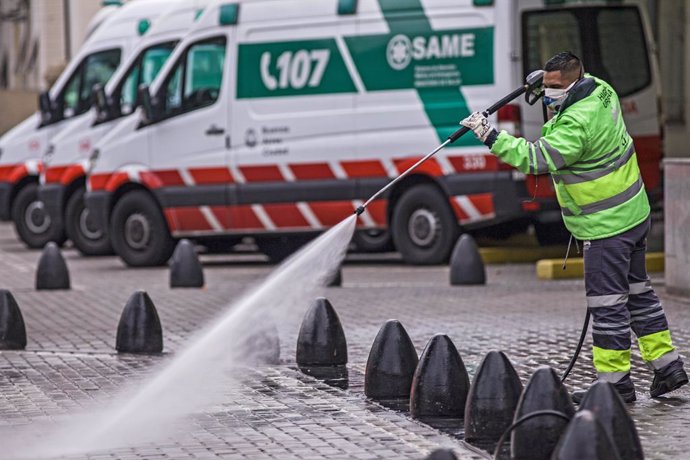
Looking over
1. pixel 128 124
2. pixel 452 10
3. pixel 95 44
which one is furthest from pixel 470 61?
pixel 95 44

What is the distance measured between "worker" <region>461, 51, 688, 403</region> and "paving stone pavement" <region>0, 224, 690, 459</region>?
0.24 meters

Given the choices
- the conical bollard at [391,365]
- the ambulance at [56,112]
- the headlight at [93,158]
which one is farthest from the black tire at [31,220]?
the conical bollard at [391,365]

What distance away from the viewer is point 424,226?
1656cm

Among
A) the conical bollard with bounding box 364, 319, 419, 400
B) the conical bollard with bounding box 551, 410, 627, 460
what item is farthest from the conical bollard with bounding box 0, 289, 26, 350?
the conical bollard with bounding box 551, 410, 627, 460

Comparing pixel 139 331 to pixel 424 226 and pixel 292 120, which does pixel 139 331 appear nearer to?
pixel 424 226

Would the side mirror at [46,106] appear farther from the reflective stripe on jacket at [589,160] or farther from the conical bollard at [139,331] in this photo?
the reflective stripe on jacket at [589,160]

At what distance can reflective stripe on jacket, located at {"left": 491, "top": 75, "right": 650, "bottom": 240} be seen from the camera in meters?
7.65

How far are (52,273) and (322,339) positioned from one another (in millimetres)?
6243

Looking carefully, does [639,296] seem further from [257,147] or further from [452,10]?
[257,147]

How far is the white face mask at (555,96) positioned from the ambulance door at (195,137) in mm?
9951

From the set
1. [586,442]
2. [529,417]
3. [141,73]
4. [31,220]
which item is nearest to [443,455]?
[586,442]

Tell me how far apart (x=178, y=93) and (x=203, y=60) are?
Result: 18.9 inches

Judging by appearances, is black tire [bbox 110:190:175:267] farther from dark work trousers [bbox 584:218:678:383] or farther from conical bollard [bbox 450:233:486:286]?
dark work trousers [bbox 584:218:678:383]

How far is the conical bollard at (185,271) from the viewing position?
1496 centimetres
